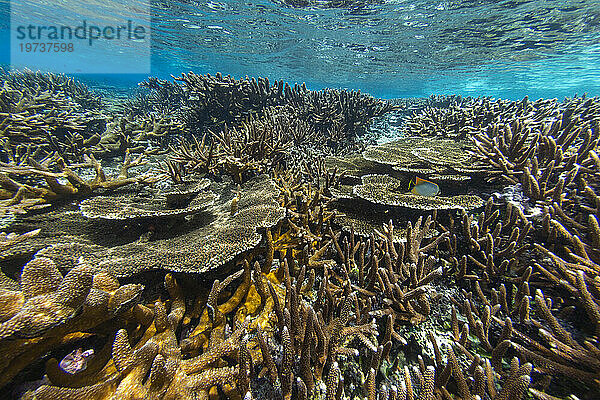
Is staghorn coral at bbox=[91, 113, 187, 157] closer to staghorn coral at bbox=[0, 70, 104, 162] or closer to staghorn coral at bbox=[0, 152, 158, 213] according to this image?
staghorn coral at bbox=[0, 70, 104, 162]

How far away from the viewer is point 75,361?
1.35 meters

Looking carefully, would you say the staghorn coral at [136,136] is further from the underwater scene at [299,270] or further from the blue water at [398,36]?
the blue water at [398,36]

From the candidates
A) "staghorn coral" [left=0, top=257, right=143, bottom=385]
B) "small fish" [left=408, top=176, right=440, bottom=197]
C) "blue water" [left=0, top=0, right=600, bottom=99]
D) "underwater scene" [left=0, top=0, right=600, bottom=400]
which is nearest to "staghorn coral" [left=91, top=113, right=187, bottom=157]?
"underwater scene" [left=0, top=0, right=600, bottom=400]

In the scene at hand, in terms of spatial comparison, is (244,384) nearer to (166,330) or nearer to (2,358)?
(166,330)

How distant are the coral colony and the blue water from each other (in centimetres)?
1626

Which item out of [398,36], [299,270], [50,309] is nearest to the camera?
[50,309]

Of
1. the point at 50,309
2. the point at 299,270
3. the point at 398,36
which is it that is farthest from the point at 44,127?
the point at 398,36

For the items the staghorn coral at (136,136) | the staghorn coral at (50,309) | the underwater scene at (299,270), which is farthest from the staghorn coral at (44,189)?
the staghorn coral at (136,136)

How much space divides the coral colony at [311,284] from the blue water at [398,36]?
16.3m

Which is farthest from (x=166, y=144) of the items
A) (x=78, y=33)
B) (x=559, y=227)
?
(x=78, y=33)

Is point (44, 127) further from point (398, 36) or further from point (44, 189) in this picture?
point (398, 36)

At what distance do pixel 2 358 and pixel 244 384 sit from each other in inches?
47.5

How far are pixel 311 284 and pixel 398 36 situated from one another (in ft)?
77.3

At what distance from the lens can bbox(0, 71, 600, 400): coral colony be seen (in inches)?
53.3
